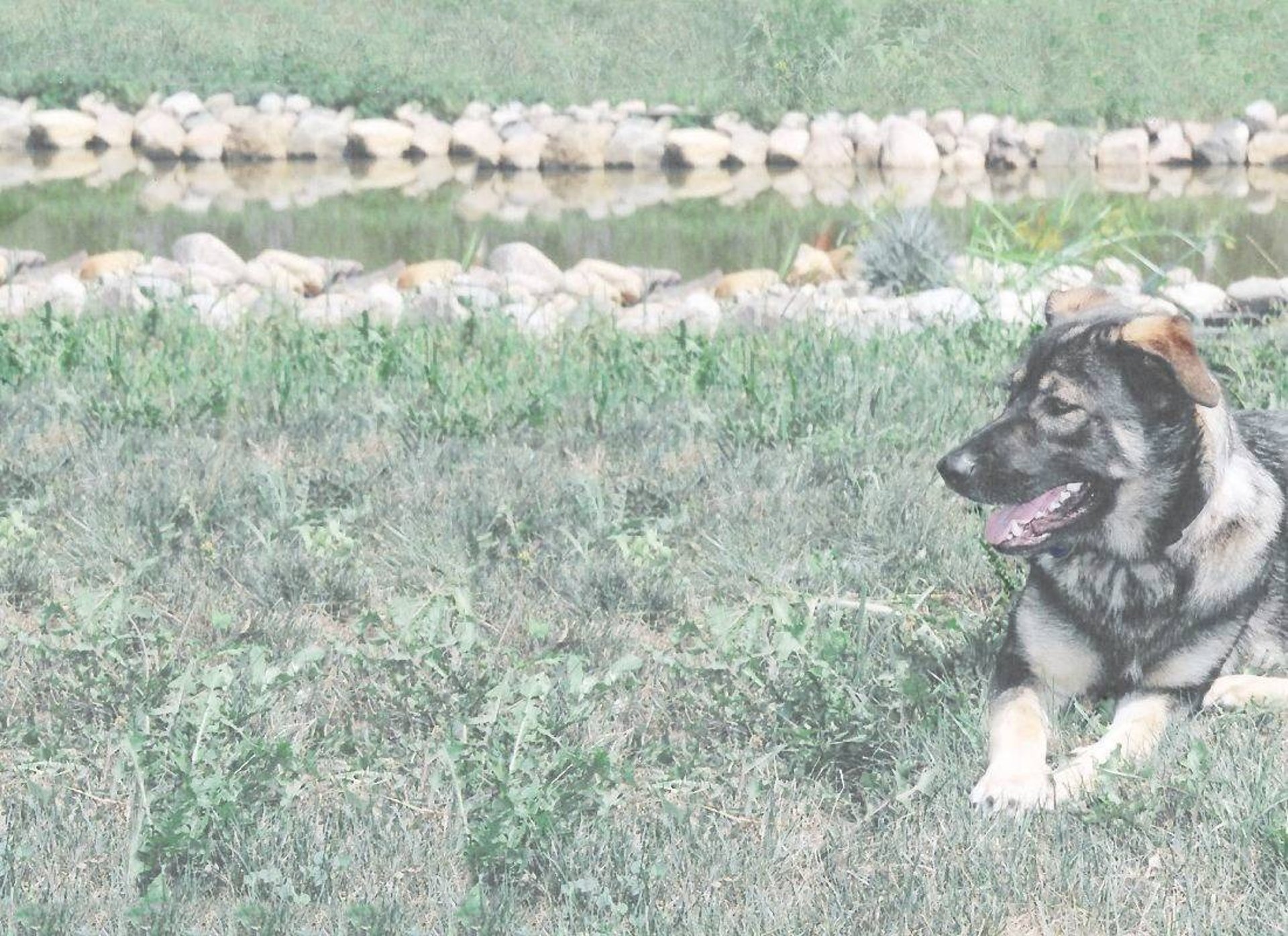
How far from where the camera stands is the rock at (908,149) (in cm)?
1800

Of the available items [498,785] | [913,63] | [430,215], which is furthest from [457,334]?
Result: [913,63]

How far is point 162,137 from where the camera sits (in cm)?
1916

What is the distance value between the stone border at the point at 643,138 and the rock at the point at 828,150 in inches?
0.7

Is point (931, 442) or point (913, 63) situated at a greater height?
point (931, 442)

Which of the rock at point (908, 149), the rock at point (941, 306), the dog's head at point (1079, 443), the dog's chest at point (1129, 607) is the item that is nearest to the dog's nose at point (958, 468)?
the dog's head at point (1079, 443)

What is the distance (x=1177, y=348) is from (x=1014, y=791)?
1.02m

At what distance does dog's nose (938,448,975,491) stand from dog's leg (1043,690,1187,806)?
0.65 metres

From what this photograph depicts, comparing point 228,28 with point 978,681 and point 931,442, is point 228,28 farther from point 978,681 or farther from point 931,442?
point 978,681

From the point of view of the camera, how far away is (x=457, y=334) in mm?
7438

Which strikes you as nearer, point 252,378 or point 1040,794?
point 1040,794

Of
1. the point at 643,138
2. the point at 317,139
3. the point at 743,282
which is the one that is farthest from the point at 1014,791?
the point at 317,139

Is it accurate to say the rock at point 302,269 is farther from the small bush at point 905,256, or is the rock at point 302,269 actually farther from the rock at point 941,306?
the rock at point 941,306

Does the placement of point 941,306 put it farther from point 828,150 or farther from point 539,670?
point 828,150

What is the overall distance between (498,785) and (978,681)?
1.30 meters
